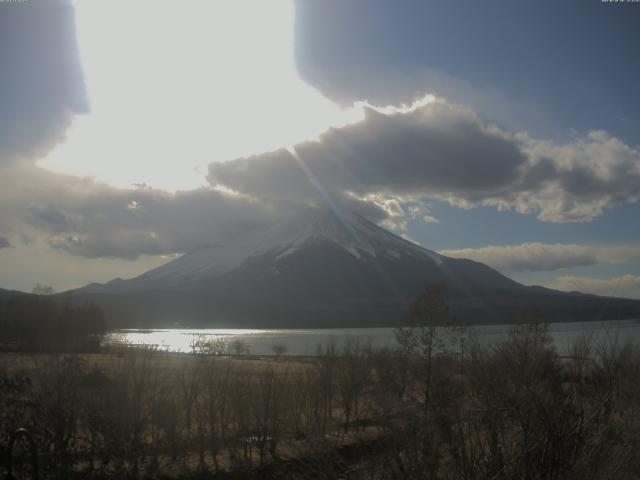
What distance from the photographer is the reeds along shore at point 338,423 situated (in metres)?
5.71

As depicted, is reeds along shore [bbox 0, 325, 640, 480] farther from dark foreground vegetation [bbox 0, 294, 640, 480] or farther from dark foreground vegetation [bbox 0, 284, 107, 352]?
dark foreground vegetation [bbox 0, 284, 107, 352]

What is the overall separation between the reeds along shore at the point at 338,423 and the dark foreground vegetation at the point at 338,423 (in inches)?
1.0

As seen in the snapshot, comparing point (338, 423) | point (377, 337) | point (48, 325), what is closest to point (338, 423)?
point (338, 423)

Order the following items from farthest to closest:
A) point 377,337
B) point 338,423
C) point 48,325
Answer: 1. point 377,337
2. point 48,325
3. point 338,423

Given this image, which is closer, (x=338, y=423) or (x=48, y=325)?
(x=338, y=423)

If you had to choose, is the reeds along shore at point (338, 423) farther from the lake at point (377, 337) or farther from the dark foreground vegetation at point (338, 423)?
the lake at point (377, 337)

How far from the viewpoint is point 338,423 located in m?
15.2

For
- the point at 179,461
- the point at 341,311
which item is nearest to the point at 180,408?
the point at 179,461

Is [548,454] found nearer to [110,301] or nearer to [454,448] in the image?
[454,448]

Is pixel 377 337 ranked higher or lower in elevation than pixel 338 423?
lower

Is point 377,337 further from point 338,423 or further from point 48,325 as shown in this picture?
point 338,423

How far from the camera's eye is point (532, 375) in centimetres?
669

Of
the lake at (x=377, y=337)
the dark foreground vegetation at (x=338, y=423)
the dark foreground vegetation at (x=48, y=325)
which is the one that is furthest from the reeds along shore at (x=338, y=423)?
the dark foreground vegetation at (x=48, y=325)

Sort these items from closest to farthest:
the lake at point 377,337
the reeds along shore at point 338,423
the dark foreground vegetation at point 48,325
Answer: the reeds along shore at point 338,423
the lake at point 377,337
the dark foreground vegetation at point 48,325
